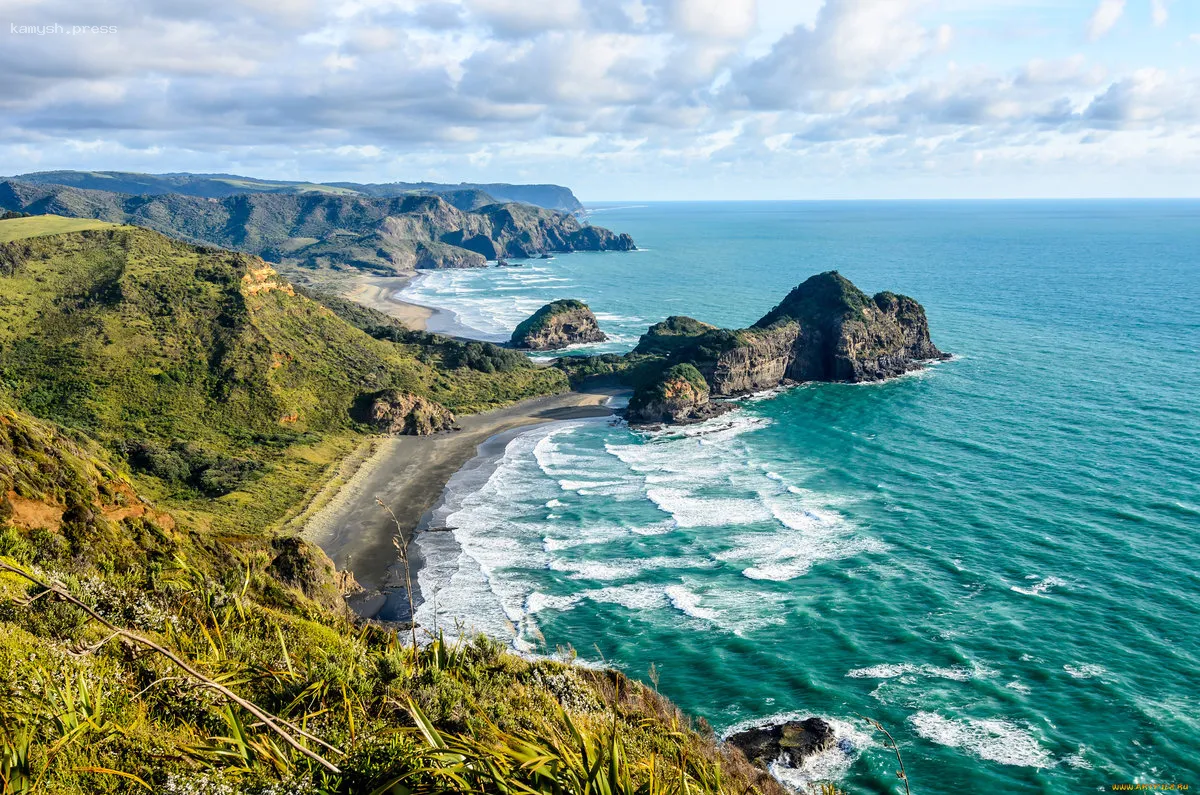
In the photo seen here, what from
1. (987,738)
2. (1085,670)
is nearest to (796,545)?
(1085,670)

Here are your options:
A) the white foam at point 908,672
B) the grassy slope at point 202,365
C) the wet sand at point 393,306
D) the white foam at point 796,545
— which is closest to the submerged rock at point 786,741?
the white foam at point 908,672

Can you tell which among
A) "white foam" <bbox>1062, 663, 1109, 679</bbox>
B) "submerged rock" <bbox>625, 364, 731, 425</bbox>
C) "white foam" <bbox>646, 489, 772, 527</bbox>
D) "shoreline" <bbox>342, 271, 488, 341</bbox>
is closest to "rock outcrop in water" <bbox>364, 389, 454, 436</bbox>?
"submerged rock" <bbox>625, 364, 731, 425</bbox>

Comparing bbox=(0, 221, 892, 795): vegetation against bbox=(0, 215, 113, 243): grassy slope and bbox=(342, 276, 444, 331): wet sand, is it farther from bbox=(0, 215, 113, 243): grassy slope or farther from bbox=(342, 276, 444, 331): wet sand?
bbox=(342, 276, 444, 331): wet sand

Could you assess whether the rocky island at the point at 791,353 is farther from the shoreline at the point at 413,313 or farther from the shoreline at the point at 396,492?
the shoreline at the point at 413,313

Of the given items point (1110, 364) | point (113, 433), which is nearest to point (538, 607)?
point (113, 433)

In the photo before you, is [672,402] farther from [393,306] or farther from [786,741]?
[393,306]

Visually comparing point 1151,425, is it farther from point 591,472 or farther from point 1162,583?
point 591,472
